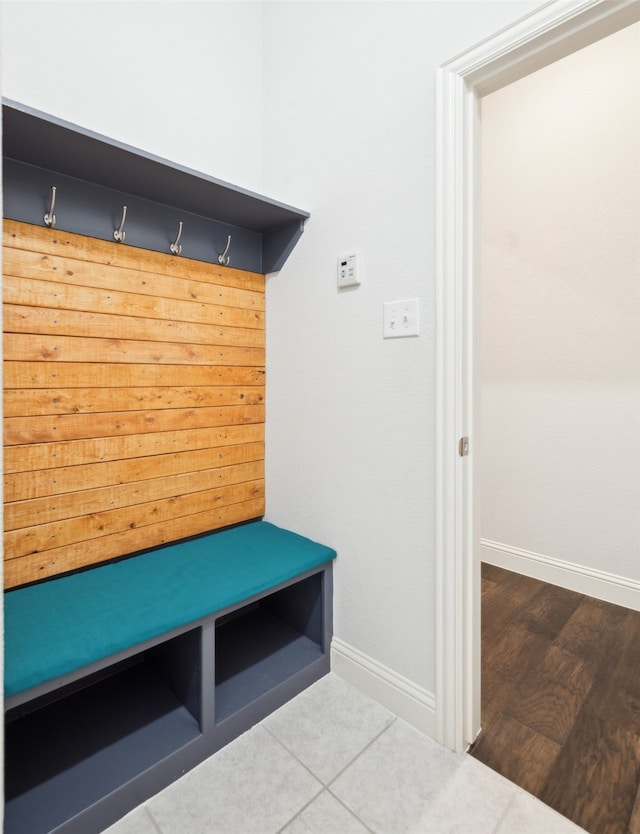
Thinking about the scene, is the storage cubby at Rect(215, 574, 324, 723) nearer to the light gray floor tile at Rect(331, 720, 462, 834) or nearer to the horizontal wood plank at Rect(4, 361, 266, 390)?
Answer: the light gray floor tile at Rect(331, 720, 462, 834)

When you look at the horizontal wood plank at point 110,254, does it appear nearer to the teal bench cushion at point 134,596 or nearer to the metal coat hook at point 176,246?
the metal coat hook at point 176,246

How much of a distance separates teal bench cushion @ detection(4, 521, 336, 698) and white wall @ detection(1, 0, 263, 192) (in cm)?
149

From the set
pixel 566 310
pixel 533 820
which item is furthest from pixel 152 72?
pixel 533 820

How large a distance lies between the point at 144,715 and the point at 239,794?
372 millimetres

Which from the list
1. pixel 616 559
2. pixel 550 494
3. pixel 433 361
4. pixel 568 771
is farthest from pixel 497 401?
pixel 568 771

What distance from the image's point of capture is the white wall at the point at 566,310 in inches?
82.0

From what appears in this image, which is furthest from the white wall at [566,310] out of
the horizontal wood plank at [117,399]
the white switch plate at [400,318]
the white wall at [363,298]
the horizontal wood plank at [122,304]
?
the horizontal wood plank at [122,304]

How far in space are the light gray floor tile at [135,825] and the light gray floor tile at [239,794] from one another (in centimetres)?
2

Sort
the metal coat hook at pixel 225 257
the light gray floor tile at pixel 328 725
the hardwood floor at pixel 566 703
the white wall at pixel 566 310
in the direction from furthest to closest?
the white wall at pixel 566 310 → the metal coat hook at pixel 225 257 → the light gray floor tile at pixel 328 725 → the hardwood floor at pixel 566 703

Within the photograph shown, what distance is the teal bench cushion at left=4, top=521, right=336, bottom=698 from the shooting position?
106 centimetres

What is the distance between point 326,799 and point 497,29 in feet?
6.94

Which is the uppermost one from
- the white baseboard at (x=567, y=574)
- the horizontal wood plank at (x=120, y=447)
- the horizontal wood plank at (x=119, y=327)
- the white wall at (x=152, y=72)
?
the white wall at (x=152, y=72)

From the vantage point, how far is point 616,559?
2170 millimetres

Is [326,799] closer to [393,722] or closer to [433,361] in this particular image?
[393,722]
